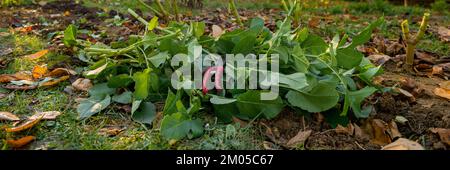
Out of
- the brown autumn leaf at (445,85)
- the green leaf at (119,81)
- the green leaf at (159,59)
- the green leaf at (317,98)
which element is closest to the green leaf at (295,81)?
the green leaf at (317,98)

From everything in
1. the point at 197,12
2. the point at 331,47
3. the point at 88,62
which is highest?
the point at 331,47

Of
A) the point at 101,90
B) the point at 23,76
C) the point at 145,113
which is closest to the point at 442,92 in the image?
the point at 145,113

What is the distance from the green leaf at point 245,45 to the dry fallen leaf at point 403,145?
1.65 feet

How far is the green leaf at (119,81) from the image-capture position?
4.51ft

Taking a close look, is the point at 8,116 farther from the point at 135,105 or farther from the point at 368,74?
the point at 368,74

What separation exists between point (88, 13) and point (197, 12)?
801 millimetres

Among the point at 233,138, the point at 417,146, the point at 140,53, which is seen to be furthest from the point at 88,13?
the point at 417,146

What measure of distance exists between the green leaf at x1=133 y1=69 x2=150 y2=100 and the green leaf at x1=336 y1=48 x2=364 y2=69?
0.57 metres

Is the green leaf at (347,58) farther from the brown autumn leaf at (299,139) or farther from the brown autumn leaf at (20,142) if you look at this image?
the brown autumn leaf at (20,142)

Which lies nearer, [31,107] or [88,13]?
[31,107]

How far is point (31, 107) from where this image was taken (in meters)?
1.38

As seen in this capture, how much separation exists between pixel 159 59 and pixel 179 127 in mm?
299

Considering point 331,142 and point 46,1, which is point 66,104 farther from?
point 46,1

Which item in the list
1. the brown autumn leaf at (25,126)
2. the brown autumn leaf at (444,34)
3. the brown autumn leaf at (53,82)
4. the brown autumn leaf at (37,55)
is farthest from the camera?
the brown autumn leaf at (444,34)
